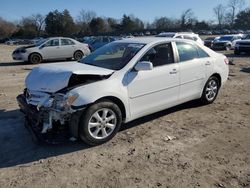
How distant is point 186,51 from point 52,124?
333cm

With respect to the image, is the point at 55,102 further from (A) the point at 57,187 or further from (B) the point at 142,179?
(B) the point at 142,179

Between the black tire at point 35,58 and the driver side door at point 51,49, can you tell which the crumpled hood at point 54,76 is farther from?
the driver side door at point 51,49

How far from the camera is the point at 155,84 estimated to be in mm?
5844

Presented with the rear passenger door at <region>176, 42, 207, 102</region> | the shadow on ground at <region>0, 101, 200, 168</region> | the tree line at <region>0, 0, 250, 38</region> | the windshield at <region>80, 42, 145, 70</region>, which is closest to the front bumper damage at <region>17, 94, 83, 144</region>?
the shadow on ground at <region>0, 101, 200, 168</region>

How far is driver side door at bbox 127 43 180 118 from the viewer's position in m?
5.53

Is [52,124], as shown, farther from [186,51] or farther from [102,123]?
[186,51]

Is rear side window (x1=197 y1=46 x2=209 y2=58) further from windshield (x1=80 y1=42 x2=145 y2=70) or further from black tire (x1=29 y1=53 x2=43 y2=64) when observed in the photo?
black tire (x1=29 y1=53 x2=43 y2=64)

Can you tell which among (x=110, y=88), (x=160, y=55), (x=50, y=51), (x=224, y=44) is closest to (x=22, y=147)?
(x=110, y=88)

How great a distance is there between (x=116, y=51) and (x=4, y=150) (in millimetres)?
2744

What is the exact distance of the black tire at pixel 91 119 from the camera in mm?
4883

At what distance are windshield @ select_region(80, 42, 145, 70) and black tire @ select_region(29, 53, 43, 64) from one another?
12.2m

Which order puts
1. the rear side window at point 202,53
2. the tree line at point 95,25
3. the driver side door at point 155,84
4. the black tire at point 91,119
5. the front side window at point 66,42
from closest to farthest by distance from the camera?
the black tire at point 91,119 → the driver side door at point 155,84 → the rear side window at point 202,53 → the front side window at point 66,42 → the tree line at point 95,25

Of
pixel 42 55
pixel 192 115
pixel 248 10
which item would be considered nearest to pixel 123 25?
pixel 248 10

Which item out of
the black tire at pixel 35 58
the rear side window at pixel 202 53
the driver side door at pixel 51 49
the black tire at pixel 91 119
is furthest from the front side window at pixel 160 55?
the driver side door at pixel 51 49
